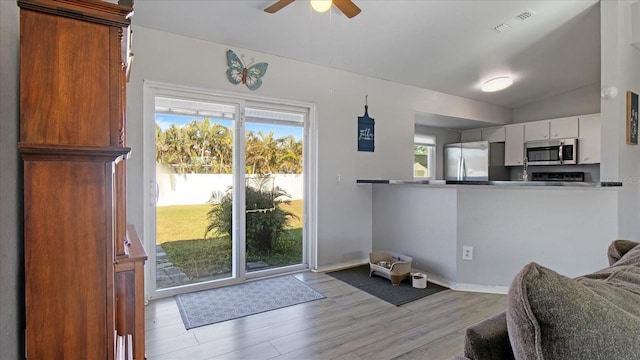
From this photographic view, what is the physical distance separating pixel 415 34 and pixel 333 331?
3.03 metres

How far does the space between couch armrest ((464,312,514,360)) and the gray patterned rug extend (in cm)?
221

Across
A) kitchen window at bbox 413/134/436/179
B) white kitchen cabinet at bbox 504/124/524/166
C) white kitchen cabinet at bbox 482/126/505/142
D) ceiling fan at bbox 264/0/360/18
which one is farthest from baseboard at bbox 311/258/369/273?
white kitchen cabinet at bbox 482/126/505/142

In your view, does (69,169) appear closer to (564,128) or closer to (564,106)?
(564,128)

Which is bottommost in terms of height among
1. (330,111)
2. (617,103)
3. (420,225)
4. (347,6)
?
(420,225)

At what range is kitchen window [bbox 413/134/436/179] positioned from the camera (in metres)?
6.21

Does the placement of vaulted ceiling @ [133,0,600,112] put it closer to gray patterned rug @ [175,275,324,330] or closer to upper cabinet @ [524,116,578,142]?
upper cabinet @ [524,116,578,142]

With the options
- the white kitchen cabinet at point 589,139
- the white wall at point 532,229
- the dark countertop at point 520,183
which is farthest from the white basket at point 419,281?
the white kitchen cabinet at point 589,139

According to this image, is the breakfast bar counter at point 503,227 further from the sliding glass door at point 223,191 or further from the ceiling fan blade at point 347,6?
the ceiling fan blade at point 347,6

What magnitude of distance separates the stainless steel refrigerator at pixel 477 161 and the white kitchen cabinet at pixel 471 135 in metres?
0.41

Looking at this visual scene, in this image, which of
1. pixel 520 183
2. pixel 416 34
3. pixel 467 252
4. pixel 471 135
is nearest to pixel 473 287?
pixel 467 252

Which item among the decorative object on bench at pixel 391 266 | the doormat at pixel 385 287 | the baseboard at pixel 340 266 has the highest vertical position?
the decorative object on bench at pixel 391 266

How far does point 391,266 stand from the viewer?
345 centimetres

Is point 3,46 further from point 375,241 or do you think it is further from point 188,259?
point 375,241

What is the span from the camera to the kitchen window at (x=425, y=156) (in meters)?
6.21
